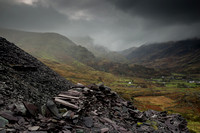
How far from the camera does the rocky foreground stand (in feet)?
26.6

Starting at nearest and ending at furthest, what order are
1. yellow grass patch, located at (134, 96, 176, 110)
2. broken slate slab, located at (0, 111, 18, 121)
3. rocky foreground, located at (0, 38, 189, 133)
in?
broken slate slab, located at (0, 111, 18, 121)
rocky foreground, located at (0, 38, 189, 133)
yellow grass patch, located at (134, 96, 176, 110)

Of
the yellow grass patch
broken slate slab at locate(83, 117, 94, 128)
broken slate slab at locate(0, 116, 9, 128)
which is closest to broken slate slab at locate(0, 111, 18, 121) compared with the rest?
broken slate slab at locate(0, 116, 9, 128)

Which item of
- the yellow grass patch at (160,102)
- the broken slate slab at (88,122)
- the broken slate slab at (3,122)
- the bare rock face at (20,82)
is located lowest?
the yellow grass patch at (160,102)

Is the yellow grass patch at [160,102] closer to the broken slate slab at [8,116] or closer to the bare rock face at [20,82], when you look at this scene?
the bare rock face at [20,82]

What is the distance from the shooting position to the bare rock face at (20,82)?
9791 millimetres

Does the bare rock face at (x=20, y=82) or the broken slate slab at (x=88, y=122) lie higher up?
the bare rock face at (x=20, y=82)

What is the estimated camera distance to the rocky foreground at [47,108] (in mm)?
8102

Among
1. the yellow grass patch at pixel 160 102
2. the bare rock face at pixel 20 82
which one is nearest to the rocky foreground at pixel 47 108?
the bare rock face at pixel 20 82

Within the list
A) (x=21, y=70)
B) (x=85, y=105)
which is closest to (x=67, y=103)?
(x=85, y=105)

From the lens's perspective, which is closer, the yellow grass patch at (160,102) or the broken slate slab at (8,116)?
the broken slate slab at (8,116)

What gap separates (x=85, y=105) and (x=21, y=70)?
9.22 meters

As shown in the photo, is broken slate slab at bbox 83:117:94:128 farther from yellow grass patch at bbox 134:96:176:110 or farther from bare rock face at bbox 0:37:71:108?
yellow grass patch at bbox 134:96:176:110

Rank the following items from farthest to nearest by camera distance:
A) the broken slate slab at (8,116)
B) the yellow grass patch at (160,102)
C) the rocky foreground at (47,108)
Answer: the yellow grass patch at (160,102), the rocky foreground at (47,108), the broken slate slab at (8,116)

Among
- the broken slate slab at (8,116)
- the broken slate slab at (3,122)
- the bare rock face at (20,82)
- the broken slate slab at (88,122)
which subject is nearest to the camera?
the broken slate slab at (3,122)
